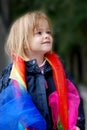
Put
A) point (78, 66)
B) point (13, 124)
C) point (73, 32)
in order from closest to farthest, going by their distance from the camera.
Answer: point (13, 124) < point (73, 32) < point (78, 66)

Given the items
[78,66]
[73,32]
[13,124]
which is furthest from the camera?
[78,66]

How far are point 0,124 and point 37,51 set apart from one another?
633mm

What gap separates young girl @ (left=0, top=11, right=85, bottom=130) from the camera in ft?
13.7

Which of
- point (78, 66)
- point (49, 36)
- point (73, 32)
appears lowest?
point (78, 66)

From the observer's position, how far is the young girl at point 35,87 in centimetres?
418

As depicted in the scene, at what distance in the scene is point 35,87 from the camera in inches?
168

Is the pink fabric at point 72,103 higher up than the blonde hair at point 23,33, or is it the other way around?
the blonde hair at point 23,33

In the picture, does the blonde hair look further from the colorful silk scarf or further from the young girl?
the colorful silk scarf

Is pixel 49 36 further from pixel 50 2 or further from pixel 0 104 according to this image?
pixel 50 2

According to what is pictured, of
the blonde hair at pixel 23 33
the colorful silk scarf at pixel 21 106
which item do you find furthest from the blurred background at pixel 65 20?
the colorful silk scarf at pixel 21 106

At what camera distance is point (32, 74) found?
4320 millimetres

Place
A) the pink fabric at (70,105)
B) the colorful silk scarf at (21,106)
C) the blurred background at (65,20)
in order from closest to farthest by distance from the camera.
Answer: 1. the colorful silk scarf at (21,106)
2. the pink fabric at (70,105)
3. the blurred background at (65,20)

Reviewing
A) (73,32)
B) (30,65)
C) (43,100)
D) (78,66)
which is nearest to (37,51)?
(30,65)

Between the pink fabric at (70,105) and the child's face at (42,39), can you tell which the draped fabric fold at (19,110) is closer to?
the pink fabric at (70,105)
